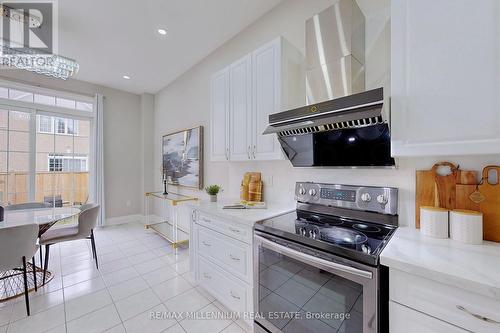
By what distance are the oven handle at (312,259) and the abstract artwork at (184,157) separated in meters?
2.15

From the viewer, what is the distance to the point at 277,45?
5.80ft

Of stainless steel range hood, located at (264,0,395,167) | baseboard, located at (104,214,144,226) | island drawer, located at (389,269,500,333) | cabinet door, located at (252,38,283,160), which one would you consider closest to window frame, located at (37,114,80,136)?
baseboard, located at (104,214,144,226)

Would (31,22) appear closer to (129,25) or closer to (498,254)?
(129,25)

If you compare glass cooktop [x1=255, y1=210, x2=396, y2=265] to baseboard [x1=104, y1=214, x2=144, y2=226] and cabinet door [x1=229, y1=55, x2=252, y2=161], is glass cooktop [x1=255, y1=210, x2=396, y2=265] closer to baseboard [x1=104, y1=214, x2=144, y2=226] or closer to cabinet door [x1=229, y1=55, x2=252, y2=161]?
cabinet door [x1=229, y1=55, x2=252, y2=161]

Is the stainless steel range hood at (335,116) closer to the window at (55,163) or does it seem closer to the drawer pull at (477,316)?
the drawer pull at (477,316)

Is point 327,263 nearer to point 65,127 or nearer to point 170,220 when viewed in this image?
point 170,220

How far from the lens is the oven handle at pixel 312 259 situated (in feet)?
3.22

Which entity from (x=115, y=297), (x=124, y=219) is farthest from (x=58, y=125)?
(x=115, y=297)

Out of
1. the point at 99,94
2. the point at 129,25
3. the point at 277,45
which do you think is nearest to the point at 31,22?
the point at 129,25

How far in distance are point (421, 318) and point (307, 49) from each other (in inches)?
72.6

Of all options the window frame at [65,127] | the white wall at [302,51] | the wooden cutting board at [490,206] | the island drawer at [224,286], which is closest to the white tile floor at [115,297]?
the island drawer at [224,286]

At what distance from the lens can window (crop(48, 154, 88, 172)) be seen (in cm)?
395
